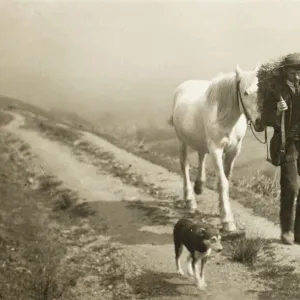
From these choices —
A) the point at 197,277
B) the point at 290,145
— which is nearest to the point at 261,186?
the point at 290,145

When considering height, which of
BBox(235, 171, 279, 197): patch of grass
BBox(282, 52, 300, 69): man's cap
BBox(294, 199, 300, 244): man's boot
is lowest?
BBox(235, 171, 279, 197): patch of grass

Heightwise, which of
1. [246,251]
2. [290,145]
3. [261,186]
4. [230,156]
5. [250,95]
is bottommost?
[261,186]

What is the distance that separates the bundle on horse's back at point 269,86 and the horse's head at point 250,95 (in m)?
0.07

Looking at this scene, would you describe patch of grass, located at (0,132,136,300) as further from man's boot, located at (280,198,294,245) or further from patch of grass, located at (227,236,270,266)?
man's boot, located at (280,198,294,245)

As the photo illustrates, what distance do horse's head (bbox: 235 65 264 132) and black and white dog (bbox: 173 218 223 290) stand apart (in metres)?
1.93

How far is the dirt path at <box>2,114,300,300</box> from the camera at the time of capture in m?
6.33

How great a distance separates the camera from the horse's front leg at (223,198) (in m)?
8.21

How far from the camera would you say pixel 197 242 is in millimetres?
6031

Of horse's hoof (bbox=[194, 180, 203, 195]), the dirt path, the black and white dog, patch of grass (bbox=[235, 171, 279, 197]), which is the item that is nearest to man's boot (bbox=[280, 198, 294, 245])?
the dirt path

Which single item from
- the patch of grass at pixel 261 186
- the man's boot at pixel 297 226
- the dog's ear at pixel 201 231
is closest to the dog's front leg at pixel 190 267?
the dog's ear at pixel 201 231

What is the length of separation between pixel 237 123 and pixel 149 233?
2.52 meters

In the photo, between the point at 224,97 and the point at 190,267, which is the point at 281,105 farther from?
the point at 190,267

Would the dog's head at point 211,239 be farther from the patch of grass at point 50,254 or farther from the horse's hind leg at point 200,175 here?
the horse's hind leg at point 200,175

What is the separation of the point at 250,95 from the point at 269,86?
0.35 metres
